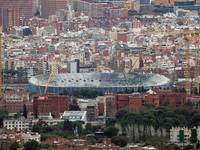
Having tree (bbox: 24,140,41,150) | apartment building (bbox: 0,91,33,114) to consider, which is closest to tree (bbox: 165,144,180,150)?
tree (bbox: 24,140,41,150)

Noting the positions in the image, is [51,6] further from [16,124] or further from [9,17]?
[16,124]

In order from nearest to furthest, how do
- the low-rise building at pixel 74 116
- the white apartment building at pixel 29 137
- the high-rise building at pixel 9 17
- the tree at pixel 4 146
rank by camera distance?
the tree at pixel 4 146 → the white apartment building at pixel 29 137 → the low-rise building at pixel 74 116 → the high-rise building at pixel 9 17

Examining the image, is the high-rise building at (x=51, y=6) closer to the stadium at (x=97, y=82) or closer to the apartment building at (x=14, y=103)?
the stadium at (x=97, y=82)

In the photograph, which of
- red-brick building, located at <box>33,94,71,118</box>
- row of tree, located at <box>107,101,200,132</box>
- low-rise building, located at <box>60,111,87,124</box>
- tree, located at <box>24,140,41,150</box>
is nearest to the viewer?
tree, located at <box>24,140,41,150</box>

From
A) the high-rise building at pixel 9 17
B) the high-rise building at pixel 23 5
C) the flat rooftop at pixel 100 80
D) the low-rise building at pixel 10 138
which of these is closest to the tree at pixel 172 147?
the low-rise building at pixel 10 138

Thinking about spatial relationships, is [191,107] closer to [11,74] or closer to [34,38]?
[11,74]

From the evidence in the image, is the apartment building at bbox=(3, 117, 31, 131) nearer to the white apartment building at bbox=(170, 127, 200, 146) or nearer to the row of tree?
the row of tree
